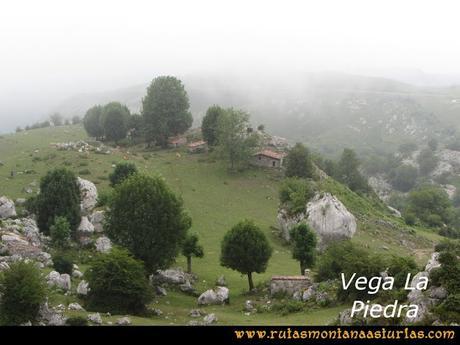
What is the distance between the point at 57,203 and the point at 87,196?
1044cm

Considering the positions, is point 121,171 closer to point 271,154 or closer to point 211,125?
point 271,154

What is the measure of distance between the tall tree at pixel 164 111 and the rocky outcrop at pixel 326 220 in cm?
4956

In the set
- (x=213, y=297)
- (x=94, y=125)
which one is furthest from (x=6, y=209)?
(x=94, y=125)

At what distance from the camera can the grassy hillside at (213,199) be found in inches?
2330

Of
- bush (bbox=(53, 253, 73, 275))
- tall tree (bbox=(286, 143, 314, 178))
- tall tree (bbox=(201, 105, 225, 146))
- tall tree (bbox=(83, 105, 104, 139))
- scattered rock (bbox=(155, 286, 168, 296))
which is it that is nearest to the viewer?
bush (bbox=(53, 253, 73, 275))

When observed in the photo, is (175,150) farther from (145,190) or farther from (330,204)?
(145,190)

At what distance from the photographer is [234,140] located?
9938cm

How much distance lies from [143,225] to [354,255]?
67.8ft

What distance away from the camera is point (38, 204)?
205 ft

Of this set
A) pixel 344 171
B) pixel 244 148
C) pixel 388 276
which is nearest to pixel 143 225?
pixel 388 276

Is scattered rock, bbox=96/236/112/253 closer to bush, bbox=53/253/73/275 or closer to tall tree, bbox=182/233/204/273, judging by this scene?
bush, bbox=53/253/73/275

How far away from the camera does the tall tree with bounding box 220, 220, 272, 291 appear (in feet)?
173

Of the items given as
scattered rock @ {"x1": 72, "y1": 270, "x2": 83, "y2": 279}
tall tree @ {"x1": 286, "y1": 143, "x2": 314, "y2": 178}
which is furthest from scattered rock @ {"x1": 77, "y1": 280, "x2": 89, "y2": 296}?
tall tree @ {"x1": 286, "y1": 143, "x2": 314, "y2": 178}

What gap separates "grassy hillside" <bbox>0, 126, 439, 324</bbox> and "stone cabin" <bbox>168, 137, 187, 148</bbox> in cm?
407
